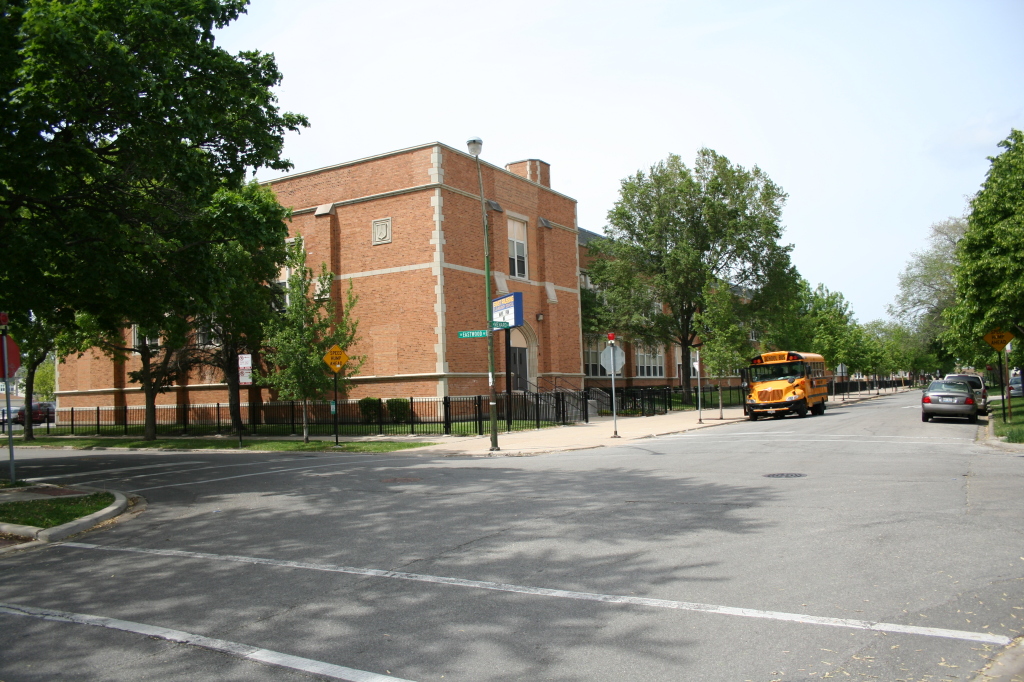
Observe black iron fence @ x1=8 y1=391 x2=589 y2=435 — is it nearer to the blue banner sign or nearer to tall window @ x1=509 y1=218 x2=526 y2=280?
the blue banner sign

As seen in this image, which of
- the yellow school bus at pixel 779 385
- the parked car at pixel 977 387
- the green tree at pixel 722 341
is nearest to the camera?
the parked car at pixel 977 387

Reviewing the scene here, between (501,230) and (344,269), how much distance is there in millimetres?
7401

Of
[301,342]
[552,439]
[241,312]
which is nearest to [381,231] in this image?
[241,312]

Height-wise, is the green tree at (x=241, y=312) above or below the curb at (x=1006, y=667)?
above

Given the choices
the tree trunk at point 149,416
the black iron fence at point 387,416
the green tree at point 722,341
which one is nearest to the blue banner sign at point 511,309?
the black iron fence at point 387,416

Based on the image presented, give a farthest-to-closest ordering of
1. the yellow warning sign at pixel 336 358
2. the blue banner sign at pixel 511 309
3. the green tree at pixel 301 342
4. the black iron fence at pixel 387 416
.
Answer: the black iron fence at pixel 387 416 → the green tree at pixel 301 342 → the yellow warning sign at pixel 336 358 → the blue banner sign at pixel 511 309

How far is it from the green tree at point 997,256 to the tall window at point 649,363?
2517 cm

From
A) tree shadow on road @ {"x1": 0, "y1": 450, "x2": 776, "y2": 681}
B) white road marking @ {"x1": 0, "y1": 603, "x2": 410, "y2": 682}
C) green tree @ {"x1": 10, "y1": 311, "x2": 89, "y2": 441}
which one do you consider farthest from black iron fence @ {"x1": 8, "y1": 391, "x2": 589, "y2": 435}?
white road marking @ {"x1": 0, "y1": 603, "x2": 410, "y2": 682}

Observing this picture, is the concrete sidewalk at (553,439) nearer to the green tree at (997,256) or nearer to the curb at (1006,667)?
the green tree at (997,256)

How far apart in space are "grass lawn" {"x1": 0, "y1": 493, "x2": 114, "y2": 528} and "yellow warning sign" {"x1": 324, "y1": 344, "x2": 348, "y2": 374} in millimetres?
11145

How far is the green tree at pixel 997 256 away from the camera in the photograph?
67.7 feet

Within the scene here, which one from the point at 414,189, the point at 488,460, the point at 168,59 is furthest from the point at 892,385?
the point at 168,59

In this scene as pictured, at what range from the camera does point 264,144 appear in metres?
15.5

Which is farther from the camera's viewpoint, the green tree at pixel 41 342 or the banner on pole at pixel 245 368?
the green tree at pixel 41 342
